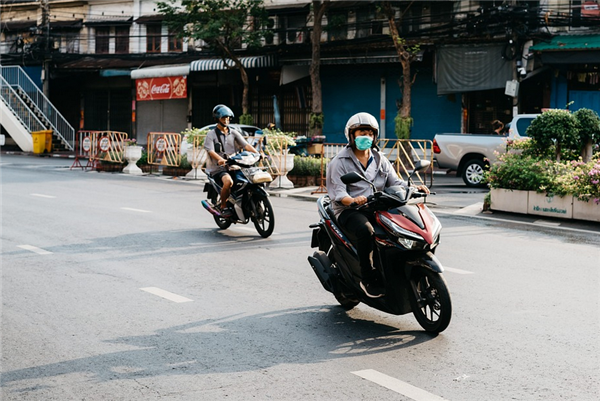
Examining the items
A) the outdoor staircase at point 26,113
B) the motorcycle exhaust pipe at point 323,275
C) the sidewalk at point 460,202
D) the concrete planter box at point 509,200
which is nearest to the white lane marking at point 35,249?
the motorcycle exhaust pipe at point 323,275

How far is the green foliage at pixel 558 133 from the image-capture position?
1505cm

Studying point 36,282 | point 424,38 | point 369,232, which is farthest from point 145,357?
point 424,38

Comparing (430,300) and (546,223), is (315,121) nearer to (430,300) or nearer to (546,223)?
(546,223)


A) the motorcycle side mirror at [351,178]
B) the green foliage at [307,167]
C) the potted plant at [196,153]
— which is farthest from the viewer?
the potted plant at [196,153]

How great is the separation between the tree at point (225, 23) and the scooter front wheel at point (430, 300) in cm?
2829

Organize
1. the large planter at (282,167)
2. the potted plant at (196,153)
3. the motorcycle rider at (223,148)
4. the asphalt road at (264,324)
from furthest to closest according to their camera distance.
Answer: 1. the potted plant at (196,153)
2. the large planter at (282,167)
3. the motorcycle rider at (223,148)
4. the asphalt road at (264,324)

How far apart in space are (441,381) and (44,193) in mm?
14259

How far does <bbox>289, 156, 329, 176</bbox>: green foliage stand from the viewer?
21000mm

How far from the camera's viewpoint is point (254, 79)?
124ft

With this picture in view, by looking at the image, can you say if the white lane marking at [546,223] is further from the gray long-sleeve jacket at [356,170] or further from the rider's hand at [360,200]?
the rider's hand at [360,200]

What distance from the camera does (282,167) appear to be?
2055 cm

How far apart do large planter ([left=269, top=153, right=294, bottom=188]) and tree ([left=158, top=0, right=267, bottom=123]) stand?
A: 47.2 feet

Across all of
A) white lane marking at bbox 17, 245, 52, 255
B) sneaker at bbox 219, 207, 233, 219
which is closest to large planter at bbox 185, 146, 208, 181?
sneaker at bbox 219, 207, 233, 219

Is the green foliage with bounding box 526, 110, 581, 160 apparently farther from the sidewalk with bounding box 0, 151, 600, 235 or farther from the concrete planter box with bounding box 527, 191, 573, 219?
the sidewalk with bounding box 0, 151, 600, 235
